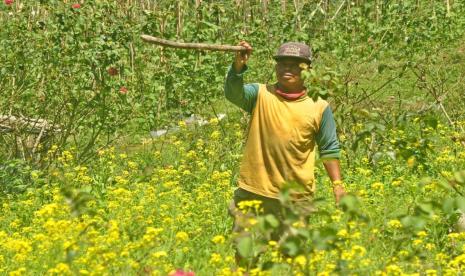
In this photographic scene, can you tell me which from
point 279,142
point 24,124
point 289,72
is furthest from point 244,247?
point 24,124

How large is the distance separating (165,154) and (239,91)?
5.27m

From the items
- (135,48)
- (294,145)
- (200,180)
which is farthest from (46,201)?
(135,48)

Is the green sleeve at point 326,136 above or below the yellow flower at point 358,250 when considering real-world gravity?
above

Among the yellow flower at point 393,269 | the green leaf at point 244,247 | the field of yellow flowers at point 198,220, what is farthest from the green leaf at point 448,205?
the green leaf at point 244,247

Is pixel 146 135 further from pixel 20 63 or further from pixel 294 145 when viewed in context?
pixel 294 145

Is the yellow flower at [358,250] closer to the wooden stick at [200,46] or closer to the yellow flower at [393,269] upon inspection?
the yellow flower at [393,269]

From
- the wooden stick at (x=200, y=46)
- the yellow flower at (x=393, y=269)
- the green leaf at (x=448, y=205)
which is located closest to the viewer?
the green leaf at (x=448, y=205)

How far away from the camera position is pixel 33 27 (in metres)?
11.6

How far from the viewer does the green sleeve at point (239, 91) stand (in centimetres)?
521

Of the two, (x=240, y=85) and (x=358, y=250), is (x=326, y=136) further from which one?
(x=358, y=250)

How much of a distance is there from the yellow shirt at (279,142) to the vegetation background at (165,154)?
0.68 feet

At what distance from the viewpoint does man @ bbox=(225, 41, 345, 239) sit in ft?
17.2

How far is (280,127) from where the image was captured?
527cm

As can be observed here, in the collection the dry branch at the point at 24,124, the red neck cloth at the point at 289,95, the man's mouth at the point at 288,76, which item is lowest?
the dry branch at the point at 24,124
